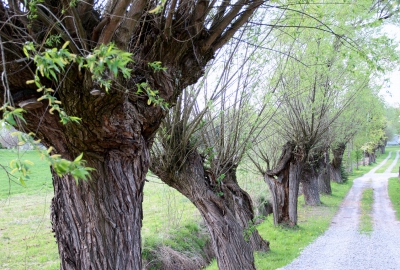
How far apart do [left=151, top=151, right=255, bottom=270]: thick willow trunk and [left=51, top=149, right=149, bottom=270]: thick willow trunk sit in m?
2.60

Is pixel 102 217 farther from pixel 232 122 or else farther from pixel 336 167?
pixel 336 167

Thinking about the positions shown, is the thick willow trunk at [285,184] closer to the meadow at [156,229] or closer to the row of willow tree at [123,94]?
the meadow at [156,229]

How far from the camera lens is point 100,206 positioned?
10.0 ft

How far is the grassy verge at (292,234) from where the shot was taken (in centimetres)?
958

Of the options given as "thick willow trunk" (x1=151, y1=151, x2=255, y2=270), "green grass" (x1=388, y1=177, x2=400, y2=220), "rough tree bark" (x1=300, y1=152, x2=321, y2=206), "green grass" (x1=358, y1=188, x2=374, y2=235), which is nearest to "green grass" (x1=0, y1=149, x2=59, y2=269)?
"thick willow trunk" (x1=151, y1=151, x2=255, y2=270)

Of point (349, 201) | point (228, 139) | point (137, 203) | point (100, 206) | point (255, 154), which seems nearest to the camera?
point (100, 206)

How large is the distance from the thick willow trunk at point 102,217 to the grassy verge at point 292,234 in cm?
657

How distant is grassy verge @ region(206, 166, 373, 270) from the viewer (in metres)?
9.58

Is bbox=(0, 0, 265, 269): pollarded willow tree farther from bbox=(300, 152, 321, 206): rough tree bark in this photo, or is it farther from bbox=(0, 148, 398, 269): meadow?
bbox=(300, 152, 321, 206): rough tree bark

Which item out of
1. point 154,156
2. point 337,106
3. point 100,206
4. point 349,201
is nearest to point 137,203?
point 100,206

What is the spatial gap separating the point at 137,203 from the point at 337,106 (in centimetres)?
959

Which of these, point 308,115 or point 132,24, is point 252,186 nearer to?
point 308,115

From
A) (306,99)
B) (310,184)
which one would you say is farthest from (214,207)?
(310,184)

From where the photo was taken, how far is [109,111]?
2.84 m
